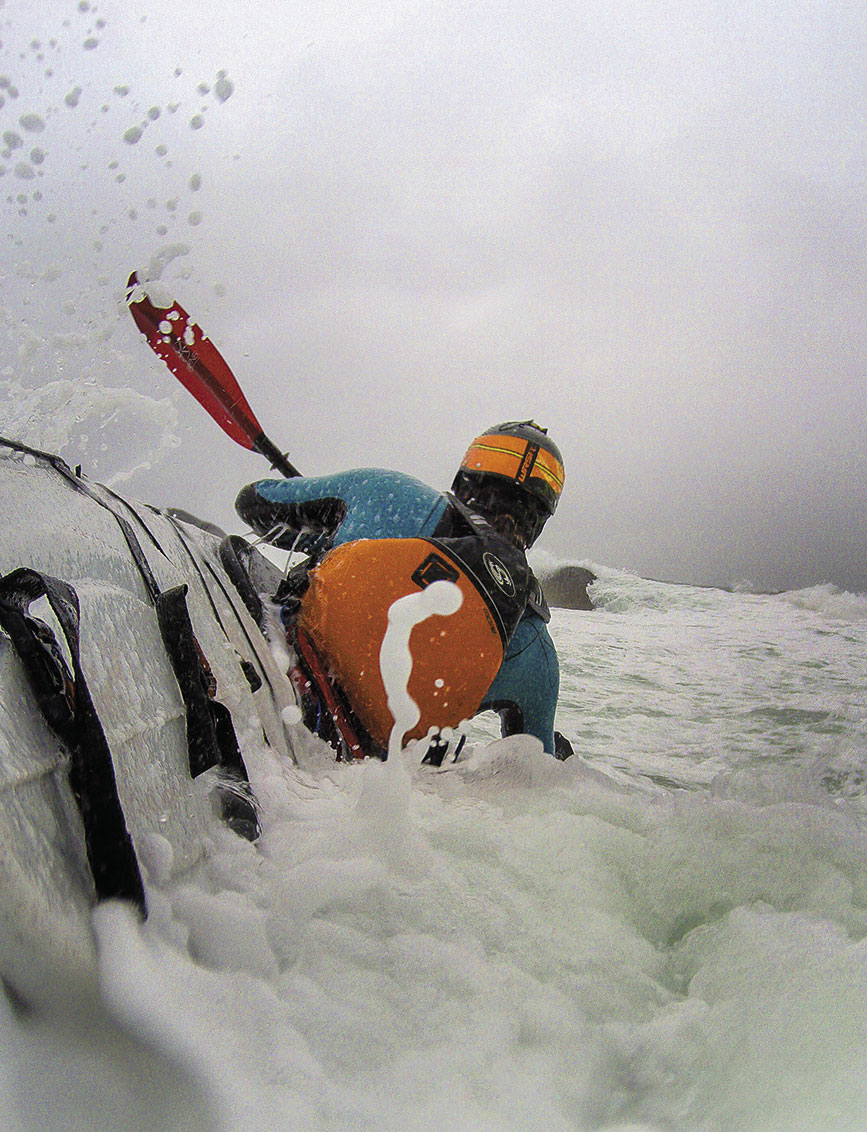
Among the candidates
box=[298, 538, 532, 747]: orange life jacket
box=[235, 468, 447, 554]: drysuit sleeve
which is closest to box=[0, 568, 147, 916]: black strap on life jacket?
box=[298, 538, 532, 747]: orange life jacket

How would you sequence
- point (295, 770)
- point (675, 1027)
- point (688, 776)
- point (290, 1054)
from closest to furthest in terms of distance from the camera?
point (290, 1054) < point (675, 1027) < point (295, 770) < point (688, 776)

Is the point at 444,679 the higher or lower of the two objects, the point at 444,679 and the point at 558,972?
the higher

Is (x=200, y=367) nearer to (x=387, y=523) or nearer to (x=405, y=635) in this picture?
(x=387, y=523)

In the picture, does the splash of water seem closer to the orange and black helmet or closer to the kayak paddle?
the orange and black helmet

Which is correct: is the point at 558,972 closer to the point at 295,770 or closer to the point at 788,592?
the point at 295,770

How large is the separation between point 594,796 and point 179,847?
3.65 ft

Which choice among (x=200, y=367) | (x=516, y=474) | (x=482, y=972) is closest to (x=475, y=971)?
(x=482, y=972)

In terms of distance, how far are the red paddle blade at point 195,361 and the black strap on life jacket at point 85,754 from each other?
2.84 m

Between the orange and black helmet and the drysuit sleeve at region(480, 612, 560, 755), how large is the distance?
507 millimetres

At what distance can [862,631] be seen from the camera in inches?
367

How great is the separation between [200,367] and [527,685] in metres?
2.53

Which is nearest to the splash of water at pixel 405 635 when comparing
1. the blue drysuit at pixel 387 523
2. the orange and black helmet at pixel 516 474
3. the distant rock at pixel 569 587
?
the blue drysuit at pixel 387 523

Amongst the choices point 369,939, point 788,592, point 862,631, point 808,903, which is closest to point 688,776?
point 808,903

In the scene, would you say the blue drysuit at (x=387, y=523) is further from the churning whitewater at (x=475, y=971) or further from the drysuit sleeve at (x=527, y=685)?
the churning whitewater at (x=475, y=971)
